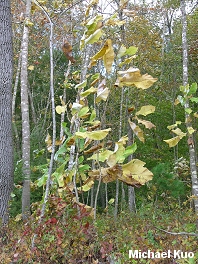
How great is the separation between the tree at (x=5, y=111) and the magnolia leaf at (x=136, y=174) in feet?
7.70

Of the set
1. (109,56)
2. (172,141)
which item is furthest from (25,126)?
(109,56)

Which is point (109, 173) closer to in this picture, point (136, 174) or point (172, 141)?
point (136, 174)

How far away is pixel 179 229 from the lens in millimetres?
3566

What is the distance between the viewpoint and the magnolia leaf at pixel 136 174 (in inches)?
93.8

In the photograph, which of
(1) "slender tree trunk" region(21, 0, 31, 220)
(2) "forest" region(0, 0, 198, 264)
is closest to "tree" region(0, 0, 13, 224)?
(2) "forest" region(0, 0, 198, 264)

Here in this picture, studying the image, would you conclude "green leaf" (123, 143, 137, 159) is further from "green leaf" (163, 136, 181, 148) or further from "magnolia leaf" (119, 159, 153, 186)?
"green leaf" (163, 136, 181, 148)

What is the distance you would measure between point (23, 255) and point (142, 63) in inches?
239

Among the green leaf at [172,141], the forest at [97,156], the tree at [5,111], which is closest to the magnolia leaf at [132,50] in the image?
the forest at [97,156]

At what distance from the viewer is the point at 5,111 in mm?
4406

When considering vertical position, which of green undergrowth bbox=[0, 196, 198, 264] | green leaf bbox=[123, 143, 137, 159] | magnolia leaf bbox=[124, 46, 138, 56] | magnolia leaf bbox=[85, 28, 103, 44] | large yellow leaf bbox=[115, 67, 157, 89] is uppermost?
magnolia leaf bbox=[85, 28, 103, 44]

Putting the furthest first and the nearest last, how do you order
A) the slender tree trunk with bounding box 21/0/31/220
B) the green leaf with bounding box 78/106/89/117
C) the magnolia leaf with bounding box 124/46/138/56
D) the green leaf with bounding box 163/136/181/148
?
the slender tree trunk with bounding box 21/0/31/220, the green leaf with bounding box 163/136/181/148, the green leaf with bounding box 78/106/89/117, the magnolia leaf with bounding box 124/46/138/56

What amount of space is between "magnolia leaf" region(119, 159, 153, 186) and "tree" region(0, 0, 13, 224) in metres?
2.35

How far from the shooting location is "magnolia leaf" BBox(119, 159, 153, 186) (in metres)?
2.38

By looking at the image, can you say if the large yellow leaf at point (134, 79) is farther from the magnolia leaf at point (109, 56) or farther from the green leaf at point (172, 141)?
the green leaf at point (172, 141)
